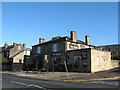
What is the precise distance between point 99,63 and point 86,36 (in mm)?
9224

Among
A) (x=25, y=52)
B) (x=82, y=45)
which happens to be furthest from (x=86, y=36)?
(x=25, y=52)

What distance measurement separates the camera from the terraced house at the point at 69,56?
33.5 metres

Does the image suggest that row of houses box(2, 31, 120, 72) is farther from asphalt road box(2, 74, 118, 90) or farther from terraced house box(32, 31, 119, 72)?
asphalt road box(2, 74, 118, 90)

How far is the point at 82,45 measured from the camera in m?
41.9

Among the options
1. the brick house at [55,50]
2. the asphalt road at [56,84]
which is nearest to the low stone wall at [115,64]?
the brick house at [55,50]

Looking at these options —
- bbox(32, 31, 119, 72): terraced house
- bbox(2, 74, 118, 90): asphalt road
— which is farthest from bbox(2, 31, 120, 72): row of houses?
bbox(2, 74, 118, 90): asphalt road

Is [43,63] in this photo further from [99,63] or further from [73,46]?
[99,63]

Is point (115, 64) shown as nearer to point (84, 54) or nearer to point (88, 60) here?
point (88, 60)

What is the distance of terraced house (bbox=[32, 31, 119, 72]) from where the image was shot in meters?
33.5

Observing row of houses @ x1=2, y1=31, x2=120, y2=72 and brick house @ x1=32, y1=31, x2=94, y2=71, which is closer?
row of houses @ x1=2, y1=31, x2=120, y2=72

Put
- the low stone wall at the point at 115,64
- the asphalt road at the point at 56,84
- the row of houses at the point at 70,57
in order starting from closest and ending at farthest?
the asphalt road at the point at 56,84, the row of houses at the point at 70,57, the low stone wall at the point at 115,64

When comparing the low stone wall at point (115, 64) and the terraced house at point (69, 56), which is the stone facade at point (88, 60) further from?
the low stone wall at point (115, 64)

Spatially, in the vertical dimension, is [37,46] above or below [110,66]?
above

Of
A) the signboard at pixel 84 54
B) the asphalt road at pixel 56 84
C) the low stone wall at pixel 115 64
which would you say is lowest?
the asphalt road at pixel 56 84
